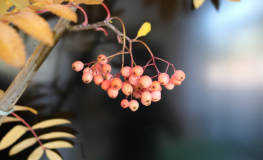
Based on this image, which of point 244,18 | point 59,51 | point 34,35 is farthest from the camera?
point 59,51

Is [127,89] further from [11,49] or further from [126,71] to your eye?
[11,49]

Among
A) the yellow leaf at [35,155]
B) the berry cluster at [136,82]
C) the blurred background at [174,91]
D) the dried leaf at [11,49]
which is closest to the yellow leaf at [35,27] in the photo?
the dried leaf at [11,49]

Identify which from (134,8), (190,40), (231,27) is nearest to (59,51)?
(134,8)

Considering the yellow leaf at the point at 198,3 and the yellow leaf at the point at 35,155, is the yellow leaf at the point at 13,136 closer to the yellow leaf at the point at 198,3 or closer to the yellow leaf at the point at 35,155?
the yellow leaf at the point at 35,155

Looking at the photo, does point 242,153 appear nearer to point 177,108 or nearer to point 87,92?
point 177,108

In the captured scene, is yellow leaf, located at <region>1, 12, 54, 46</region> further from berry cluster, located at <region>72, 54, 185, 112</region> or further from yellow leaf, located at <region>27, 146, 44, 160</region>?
yellow leaf, located at <region>27, 146, 44, 160</region>

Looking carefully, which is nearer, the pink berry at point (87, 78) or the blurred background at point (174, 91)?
the pink berry at point (87, 78)

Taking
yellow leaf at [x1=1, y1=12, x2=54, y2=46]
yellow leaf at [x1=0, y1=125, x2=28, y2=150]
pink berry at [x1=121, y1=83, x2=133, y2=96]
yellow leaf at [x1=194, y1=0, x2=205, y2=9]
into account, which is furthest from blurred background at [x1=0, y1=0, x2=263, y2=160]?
yellow leaf at [x1=1, y1=12, x2=54, y2=46]
